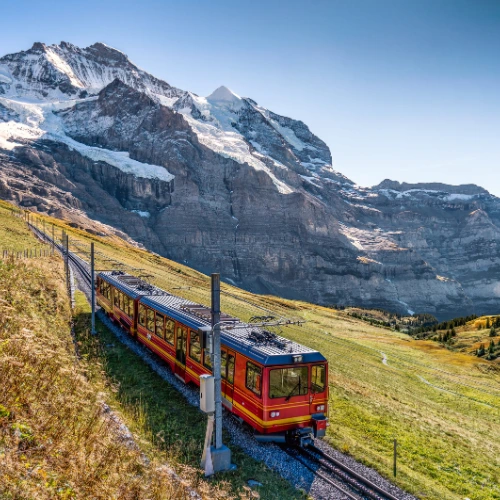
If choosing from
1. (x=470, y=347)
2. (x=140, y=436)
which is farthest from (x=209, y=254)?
(x=140, y=436)

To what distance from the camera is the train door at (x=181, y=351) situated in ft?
60.0

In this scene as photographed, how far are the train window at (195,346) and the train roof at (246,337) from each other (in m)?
0.38

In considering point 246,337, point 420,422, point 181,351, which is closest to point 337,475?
point 246,337

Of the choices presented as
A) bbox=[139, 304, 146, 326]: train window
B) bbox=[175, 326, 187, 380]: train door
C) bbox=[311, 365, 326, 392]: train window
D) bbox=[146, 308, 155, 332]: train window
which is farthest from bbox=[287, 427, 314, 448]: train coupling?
bbox=[139, 304, 146, 326]: train window

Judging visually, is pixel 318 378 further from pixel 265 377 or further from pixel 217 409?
pixel 217 409

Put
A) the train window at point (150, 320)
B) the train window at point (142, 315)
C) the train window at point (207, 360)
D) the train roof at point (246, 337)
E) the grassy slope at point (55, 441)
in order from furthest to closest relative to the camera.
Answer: the train window at point (142, 315)
the train window at point (150, 320)
the train window at point (207, 360)
the train roof at point (246, 337)
the grassy slope at point (55, 441)

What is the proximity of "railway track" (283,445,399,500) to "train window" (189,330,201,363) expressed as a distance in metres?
5.09

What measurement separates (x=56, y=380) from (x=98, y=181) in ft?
660

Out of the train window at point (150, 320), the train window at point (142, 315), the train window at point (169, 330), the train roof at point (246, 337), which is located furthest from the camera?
the train window at point (142, 315)

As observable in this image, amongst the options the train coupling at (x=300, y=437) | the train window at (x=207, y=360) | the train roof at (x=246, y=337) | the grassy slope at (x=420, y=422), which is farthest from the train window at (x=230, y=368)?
the grassy slope at (x=420, y=422)

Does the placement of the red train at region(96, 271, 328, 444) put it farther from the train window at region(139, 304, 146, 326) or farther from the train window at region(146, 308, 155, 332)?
the train window at region(139, 304, 146, 326)

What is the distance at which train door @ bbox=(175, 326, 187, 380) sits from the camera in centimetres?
1830

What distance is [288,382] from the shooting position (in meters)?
14.1

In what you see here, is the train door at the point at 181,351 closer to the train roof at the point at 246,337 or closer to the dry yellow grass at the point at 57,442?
the train roof at the point at 246,337
